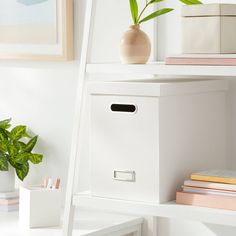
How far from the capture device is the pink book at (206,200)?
1.95 meters

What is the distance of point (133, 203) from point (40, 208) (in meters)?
0.44

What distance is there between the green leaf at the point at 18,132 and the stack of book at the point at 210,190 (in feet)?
2.74

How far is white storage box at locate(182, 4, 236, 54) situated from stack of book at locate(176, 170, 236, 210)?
33 centimetres

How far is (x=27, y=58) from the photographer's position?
Result: 8.86 feet

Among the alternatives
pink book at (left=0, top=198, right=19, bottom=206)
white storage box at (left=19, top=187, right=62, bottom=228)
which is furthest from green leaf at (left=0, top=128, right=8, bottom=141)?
white storage box at (left=19, top=187, right=62, bottom=228)

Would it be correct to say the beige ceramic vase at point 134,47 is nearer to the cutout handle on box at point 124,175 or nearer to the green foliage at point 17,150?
the cutout handle on box at point 124,175

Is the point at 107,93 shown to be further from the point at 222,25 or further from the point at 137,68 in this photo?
the point at 222,25

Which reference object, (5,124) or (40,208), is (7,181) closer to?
(5,124)

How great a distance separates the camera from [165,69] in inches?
79.0

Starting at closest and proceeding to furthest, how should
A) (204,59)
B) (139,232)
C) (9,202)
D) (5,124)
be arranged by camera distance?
(204,59) → (139,232) → (9,202) → (5,124)

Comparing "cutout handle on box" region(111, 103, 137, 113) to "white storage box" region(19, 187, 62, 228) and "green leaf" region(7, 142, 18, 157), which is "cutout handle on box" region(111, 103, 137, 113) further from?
"green leaf" region(7, 142, 18, 157)

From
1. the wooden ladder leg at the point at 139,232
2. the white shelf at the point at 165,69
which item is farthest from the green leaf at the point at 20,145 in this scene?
the white shelf at the point at 165,69

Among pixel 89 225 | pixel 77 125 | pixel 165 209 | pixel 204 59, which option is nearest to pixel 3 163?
pixel 89 225

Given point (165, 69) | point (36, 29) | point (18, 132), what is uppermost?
point (36, 29)
